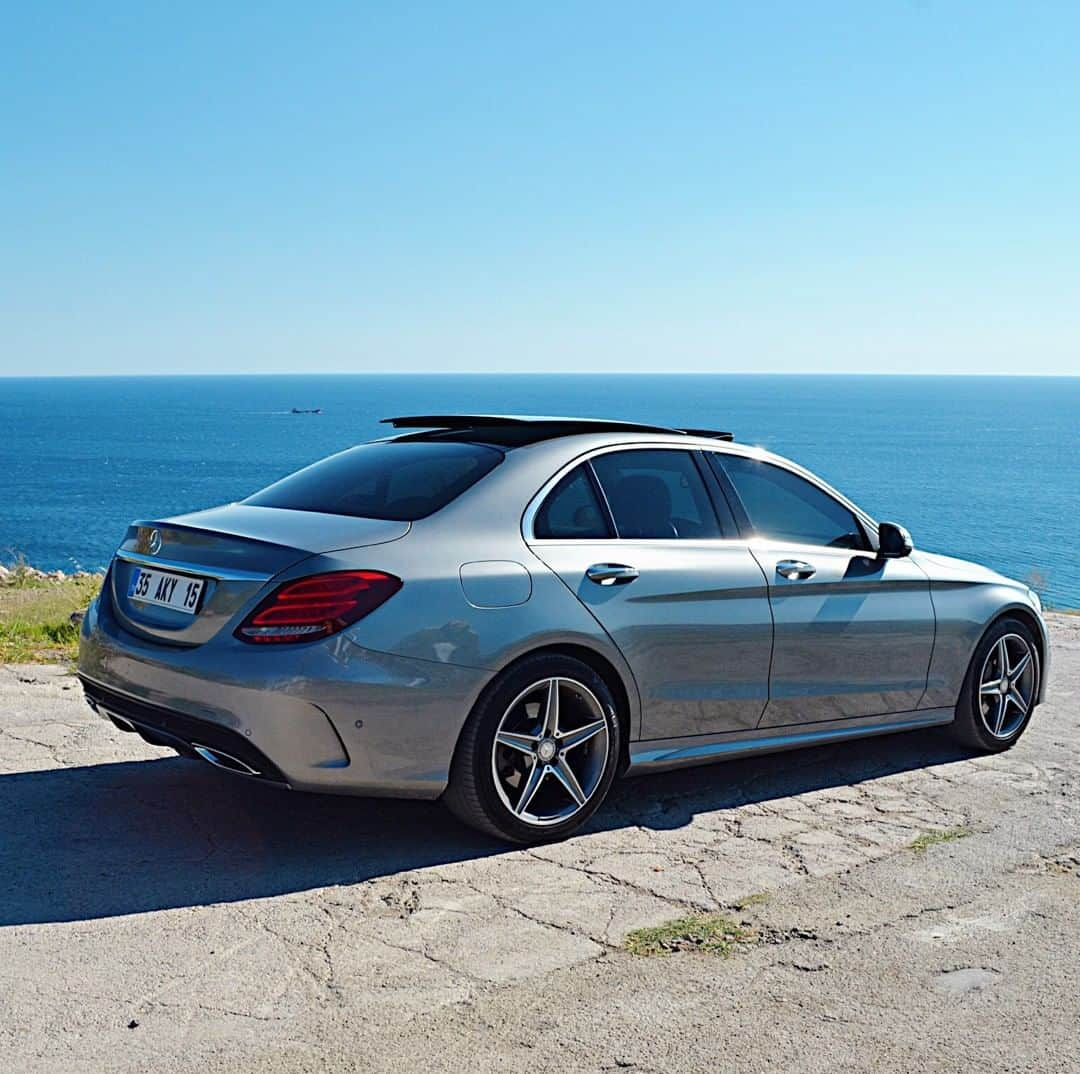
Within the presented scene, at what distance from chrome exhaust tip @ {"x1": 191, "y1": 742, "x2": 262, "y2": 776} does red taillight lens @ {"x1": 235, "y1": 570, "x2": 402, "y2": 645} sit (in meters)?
0.40

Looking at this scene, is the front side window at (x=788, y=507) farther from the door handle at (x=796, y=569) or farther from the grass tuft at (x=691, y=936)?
the grass tuft at (x=691, y=936)

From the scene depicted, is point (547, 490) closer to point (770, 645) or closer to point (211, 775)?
point (770, 645)

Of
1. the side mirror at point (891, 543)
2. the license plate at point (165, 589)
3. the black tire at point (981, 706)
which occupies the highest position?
the side mirror at point (891, 543)

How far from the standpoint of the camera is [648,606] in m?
5.15

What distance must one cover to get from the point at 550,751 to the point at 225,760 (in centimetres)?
116

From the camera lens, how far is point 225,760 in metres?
4.52

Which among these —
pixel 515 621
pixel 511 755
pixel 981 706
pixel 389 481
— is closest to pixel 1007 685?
pixel 981 706

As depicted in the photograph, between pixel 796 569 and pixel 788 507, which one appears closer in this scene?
pixel 796 569

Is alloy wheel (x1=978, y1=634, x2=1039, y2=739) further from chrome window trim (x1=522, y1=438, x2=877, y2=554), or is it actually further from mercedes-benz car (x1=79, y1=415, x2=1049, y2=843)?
chrome window trim (x1=522, y1=438, x2=877, y2=554)

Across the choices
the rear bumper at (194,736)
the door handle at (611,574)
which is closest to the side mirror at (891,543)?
the door handle at (611,574)

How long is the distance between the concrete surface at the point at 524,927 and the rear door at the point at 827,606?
43cm

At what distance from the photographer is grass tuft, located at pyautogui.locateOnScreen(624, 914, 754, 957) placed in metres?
3.94

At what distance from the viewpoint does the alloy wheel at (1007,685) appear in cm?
668

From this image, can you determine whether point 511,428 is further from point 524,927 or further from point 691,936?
point 691,936
